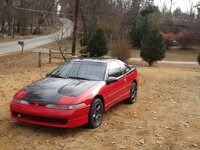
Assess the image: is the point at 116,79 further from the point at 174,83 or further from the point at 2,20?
the point at 2,20

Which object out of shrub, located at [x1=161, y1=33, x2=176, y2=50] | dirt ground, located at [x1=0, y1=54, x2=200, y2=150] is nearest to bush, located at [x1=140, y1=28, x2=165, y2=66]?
dirt ground, located at [x1=0, y1=54, x2=200, y2=150]

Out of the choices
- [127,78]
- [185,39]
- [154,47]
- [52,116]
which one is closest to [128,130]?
[52,116]

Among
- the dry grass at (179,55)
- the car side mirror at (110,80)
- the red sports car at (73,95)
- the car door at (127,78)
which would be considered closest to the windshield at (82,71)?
the red sports car at (73,95)

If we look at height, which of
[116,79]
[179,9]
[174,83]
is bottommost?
[174,83]

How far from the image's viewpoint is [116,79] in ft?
24.8

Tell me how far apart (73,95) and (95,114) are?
26.2 inches

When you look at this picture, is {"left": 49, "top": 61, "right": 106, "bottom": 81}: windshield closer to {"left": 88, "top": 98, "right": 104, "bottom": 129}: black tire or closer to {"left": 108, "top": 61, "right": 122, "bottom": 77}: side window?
{"left": 108, "top": 61, "right": 122, "bottom": 77}: side window

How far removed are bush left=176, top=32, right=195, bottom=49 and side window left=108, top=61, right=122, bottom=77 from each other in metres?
44.5

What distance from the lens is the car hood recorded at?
6316mm

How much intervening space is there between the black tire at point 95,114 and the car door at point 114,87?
413mm

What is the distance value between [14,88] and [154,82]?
551 centimetres

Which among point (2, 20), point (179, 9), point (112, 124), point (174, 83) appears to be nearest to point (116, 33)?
point (2, 20)

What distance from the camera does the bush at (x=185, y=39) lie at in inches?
2007

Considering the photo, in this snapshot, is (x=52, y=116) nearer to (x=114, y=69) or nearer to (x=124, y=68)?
(x=114, y=69)
